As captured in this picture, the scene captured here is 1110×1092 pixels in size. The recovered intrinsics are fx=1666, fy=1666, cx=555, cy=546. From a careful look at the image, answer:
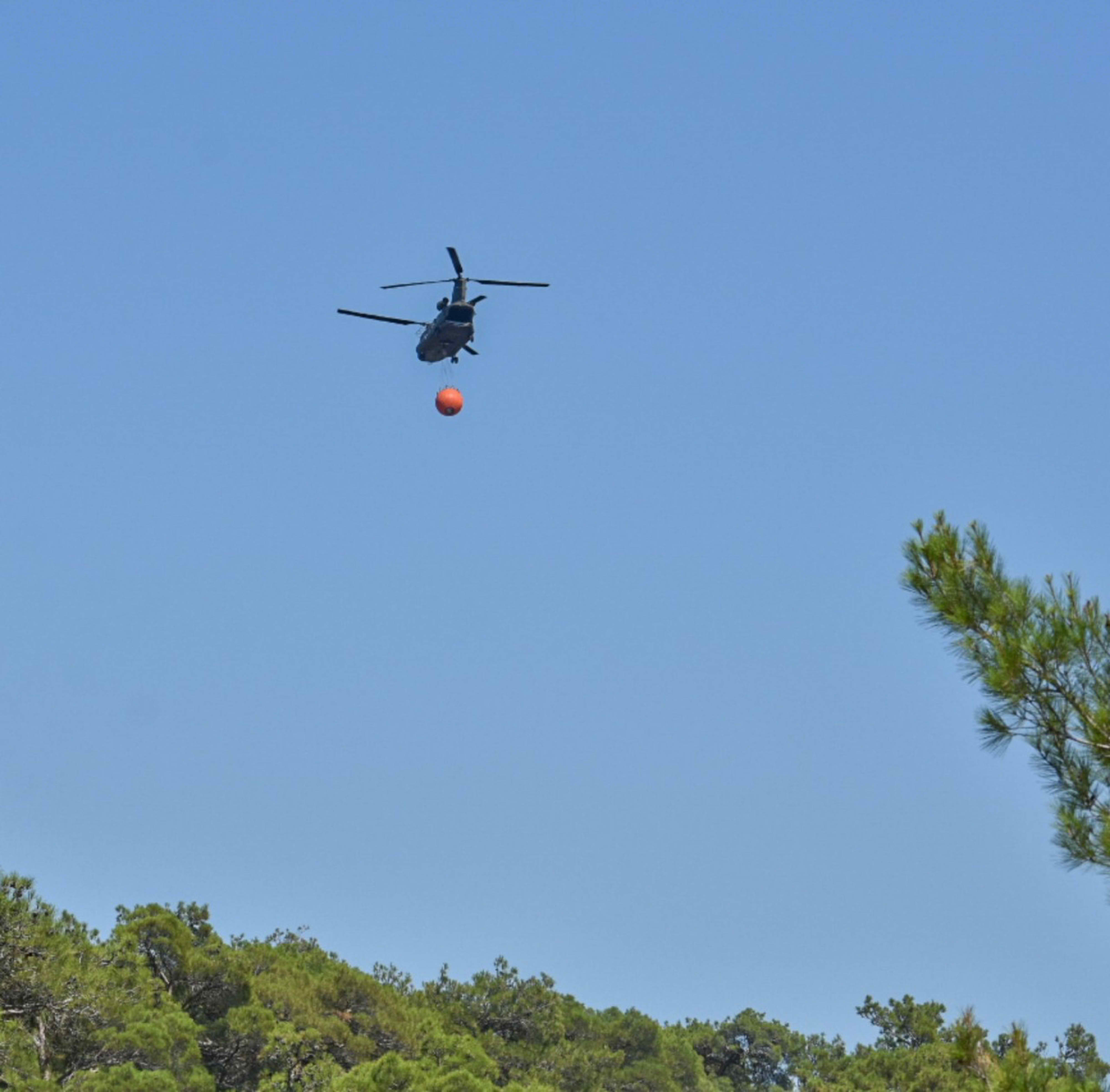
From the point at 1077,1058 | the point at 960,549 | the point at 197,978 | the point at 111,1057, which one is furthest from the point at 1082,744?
the point at 1077,1058

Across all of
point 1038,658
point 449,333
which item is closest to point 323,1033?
point 449,333

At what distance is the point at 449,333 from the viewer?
112ft

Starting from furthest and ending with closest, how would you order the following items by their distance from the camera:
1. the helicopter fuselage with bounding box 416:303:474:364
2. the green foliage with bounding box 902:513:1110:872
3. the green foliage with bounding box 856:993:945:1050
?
the green foliage with bounding box 856:993:945:1050, the helicopter fuselage with bounding box 416:303:474:364, the green foliage with bounding box 902:513:1110:872

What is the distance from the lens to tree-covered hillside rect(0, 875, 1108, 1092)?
34281 mm

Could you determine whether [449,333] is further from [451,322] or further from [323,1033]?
[323,1033]

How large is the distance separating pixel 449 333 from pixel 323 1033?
22.9 metres

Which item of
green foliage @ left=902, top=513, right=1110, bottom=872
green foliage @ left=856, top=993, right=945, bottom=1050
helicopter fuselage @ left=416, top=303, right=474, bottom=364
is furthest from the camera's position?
green foliage @ left=856, top=993, right=945, bottom=1050

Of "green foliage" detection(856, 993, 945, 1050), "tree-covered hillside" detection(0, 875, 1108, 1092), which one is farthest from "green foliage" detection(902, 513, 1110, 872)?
"green foliage" detection(856, 993, 945, 1050)

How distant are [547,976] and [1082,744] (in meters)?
46.4

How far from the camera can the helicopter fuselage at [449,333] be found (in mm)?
33844

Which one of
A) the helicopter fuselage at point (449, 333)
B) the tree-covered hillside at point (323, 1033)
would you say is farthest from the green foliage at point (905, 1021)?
the helicopter fuselage at point (449, 333)

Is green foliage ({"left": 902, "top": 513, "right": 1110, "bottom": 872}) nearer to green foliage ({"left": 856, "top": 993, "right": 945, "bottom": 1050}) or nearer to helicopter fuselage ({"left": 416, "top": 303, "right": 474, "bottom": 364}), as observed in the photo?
helicopter fuselage ({"left": 416, "top": 303, "right": 474, "bottom": 364})

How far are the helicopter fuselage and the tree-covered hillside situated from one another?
1375 cm

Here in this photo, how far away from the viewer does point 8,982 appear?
1335 inches
